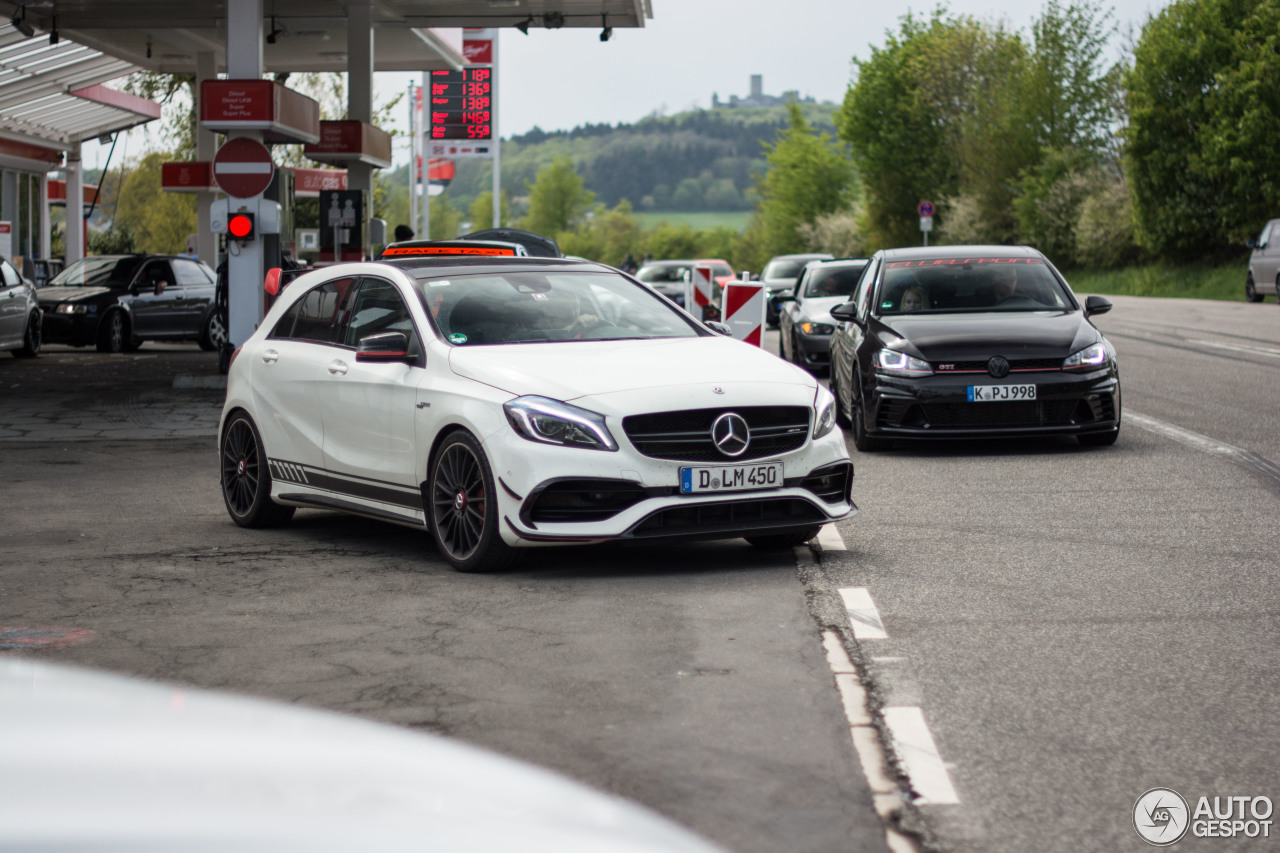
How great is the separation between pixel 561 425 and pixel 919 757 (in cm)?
314

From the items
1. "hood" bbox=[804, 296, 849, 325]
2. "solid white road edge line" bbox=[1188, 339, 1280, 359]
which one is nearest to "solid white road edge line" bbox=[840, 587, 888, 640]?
"hood" bbox=[804, 296, 849, 325]

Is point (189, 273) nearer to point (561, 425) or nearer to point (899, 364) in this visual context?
point (899, 364)

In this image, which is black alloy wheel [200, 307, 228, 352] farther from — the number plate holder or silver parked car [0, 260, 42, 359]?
the number plate holder

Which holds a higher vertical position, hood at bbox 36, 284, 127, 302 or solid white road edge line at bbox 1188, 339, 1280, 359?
hood at bbox 36, 284, 127, 302

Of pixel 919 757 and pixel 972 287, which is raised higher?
pixel 972 287

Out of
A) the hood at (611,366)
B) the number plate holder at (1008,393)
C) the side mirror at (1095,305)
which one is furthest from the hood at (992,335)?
the hood at (611,366)

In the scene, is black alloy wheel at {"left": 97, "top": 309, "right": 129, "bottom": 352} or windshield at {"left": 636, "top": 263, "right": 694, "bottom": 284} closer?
black alloy wheel at {"left": 97, "top": 309, "right": 129, "bottom": 352}

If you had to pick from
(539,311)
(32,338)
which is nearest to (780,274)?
(32,338)

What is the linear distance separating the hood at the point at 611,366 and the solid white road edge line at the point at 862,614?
1.24m

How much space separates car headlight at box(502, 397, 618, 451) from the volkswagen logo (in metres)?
0.49

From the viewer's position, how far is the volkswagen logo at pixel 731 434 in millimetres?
7328

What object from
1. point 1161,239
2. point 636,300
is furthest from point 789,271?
point 636,300

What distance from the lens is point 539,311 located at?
838 centimetres

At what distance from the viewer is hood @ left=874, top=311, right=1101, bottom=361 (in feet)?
38.4
